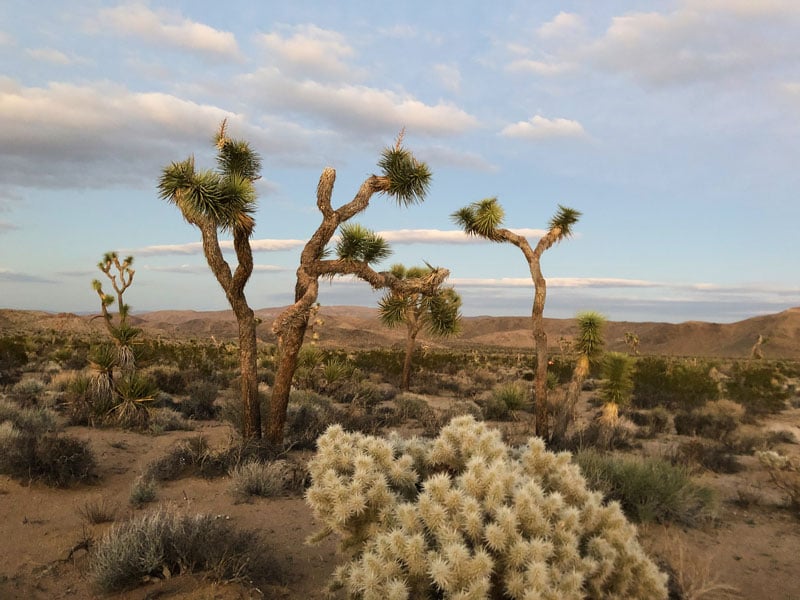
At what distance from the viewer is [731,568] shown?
6375 millimetres

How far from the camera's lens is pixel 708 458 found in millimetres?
10930

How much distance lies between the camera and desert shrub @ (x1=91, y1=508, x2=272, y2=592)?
16.2ft

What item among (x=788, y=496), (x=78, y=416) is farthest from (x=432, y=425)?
(x=78, y=416)

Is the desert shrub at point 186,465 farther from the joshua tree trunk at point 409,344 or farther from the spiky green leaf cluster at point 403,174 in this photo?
the joshua tree trunk at point 409,344

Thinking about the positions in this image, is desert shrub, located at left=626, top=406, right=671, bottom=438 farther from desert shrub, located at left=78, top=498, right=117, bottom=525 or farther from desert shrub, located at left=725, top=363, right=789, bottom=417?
desert shrub, located at left=78, top=498, right=117, bottom=525

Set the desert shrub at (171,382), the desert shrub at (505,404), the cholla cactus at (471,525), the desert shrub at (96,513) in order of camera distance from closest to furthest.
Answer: the cholla cactus at (471,525), the desert shrub at (96,513), the desert shrub at (505,404), the desert shrub at (171,382)

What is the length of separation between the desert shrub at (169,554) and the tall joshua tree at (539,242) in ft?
25.1

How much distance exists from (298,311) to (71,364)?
55.6 ft

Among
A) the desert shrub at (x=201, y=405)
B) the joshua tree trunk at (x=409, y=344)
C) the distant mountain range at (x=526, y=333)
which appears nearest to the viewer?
the desert shrub at (x=201, y=405)

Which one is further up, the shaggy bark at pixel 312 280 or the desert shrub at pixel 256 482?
the shaggy bark at pixel 312 280

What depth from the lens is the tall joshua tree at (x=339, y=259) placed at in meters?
9.84

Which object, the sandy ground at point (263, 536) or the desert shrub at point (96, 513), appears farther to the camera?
the desert shrub at point (96, 513)

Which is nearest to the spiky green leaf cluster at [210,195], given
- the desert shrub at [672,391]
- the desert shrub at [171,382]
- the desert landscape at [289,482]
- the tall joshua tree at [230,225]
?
the tall joshua tree at [230,225]

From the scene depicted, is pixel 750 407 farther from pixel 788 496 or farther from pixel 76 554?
pixel 76 554
